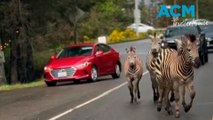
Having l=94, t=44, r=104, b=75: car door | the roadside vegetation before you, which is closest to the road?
l=94, t=44, r=104, b=75: car door

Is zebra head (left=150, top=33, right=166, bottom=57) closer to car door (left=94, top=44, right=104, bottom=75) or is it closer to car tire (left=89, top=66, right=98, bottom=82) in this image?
car tire (left=89, top=66, right=98, bottom=82)

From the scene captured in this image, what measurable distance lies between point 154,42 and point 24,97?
6.64 m

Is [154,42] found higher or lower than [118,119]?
higher

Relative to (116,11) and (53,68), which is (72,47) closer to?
(53,68)

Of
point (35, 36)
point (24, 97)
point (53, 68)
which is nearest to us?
point (24, 97)

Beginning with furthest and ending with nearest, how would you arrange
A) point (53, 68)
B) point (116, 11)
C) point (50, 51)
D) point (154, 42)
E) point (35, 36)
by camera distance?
point (116, 11)
point (50, 51)
point (35, 36)
point (53, 68)
point (154, 42)

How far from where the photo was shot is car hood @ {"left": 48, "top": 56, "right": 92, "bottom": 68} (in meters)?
23.3

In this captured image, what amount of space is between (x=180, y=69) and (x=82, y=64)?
1106 cm

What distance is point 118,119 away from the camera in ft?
42.5

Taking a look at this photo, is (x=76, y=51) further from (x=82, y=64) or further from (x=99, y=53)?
(x=82, y=64)

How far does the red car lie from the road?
92 centimetres

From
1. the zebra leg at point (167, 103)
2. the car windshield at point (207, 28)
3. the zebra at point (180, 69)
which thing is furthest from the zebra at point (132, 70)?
the car windshield at point (207, 28)

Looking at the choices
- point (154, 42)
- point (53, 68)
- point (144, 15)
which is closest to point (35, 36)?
point (53, 68)

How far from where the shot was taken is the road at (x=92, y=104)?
533 inches
